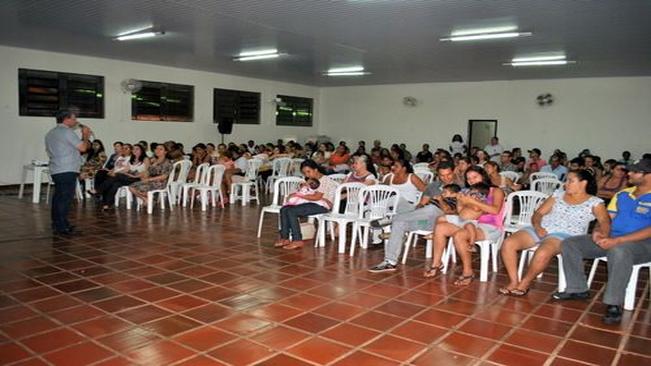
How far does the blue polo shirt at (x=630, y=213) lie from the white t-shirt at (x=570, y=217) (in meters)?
0.14

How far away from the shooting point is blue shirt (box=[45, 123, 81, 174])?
5.75 m

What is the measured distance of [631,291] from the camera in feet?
12.4

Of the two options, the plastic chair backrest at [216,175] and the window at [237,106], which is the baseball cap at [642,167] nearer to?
the plastic chair backrest at [216,175]

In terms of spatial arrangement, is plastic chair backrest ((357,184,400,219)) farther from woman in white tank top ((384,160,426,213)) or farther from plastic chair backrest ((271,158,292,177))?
plastic chair backrest ((271,158,292,177))

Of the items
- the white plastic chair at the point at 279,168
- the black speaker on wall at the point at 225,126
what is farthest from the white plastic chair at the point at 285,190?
the black speaker on wall at the point at 225,126

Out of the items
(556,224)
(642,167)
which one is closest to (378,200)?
(556,224)

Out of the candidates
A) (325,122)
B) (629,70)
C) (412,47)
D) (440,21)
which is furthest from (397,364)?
(325,122)

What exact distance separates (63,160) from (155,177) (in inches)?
84.9

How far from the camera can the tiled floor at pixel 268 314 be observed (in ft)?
9.40

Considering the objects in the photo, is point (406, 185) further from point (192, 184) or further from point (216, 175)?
point (192, 184)

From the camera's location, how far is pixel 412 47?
29.7 feet

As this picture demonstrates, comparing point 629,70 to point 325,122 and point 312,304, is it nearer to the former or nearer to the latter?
point 325,122

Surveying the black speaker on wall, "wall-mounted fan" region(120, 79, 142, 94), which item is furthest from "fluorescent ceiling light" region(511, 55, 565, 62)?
"wall-mounted fan" region(120, 79, 142, 94)

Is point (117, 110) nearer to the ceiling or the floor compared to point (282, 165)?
nearer to the ceiling
